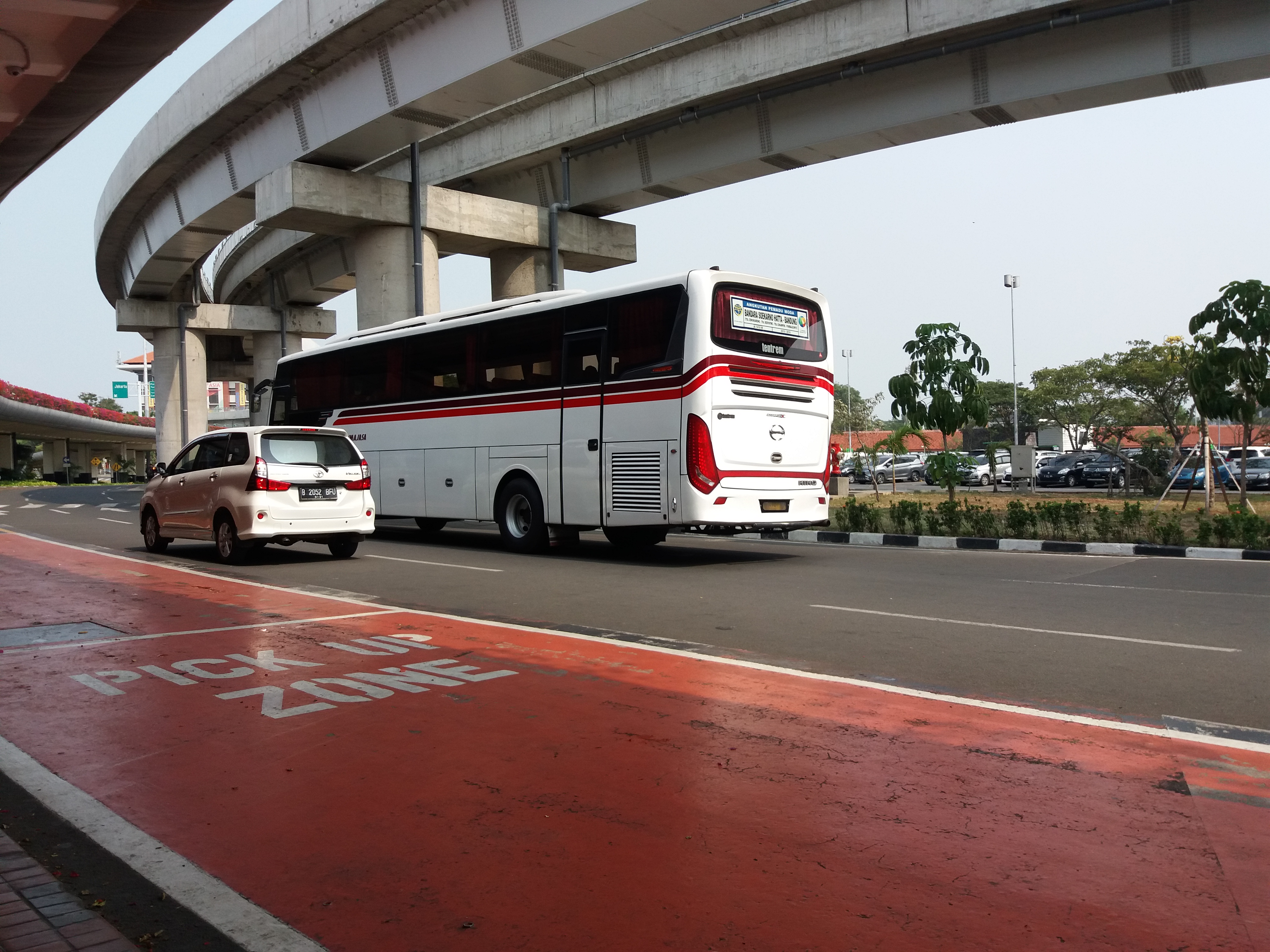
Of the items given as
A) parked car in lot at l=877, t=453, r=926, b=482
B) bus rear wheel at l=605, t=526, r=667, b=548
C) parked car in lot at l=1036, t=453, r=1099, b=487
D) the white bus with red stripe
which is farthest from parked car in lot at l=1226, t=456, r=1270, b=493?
the white bus with red stripe

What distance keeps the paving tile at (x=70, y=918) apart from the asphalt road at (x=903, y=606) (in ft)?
15.5

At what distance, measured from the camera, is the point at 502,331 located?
630 inches

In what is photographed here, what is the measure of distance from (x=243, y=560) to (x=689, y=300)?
6.90 meters

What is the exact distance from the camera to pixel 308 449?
46.3 feet

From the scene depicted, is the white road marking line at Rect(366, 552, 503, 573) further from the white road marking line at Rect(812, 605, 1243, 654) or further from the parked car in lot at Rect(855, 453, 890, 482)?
the parked car in lot at Rect(855, 453, 890, 482)

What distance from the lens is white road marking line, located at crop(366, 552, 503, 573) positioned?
1338 cm

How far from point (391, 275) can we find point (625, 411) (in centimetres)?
1037

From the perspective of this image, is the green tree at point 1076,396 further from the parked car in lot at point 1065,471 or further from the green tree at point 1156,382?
the parked car in lot at point 1065,471

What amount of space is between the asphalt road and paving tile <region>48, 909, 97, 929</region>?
15.5 feet

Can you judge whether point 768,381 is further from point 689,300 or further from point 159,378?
point 159,378

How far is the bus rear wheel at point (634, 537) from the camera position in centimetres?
1630

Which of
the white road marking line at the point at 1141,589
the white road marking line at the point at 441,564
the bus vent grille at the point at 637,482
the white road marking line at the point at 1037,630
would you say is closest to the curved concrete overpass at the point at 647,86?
the bus vent grille at the point at 637,482

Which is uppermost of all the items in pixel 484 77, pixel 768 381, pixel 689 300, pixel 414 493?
pixel 484 77

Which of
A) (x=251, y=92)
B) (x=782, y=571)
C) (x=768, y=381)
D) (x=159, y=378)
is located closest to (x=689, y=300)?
(x=768, y=381)
